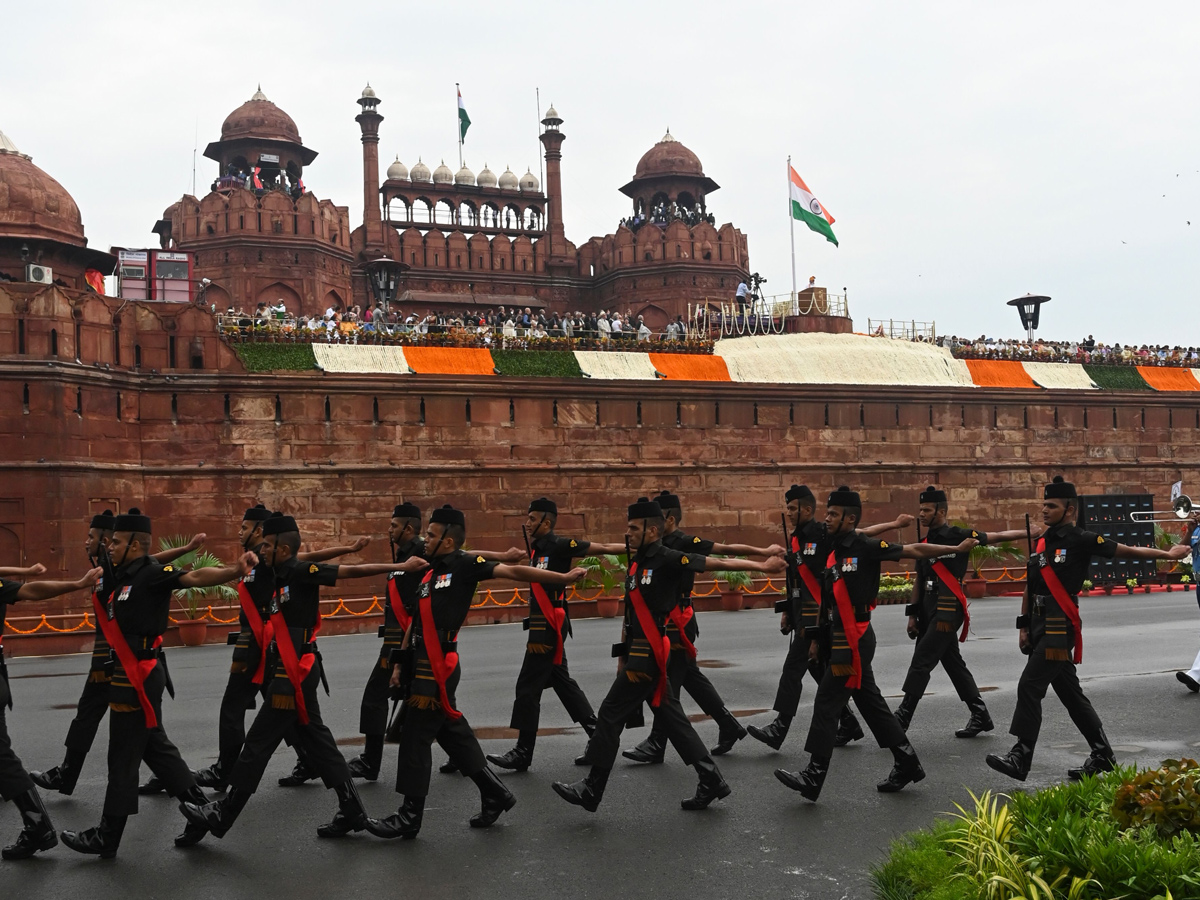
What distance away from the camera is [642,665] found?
6918 millimetres

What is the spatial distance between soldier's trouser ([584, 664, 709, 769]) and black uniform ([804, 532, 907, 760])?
2.30 ft

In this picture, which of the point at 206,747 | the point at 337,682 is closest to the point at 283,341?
the point at 337,682

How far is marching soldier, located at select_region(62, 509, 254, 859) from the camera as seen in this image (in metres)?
6.12

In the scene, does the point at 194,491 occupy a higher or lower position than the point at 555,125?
lower

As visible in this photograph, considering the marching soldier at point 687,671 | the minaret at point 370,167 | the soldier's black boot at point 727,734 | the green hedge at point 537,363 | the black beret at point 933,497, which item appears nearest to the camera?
the marching soldier at point 687,671

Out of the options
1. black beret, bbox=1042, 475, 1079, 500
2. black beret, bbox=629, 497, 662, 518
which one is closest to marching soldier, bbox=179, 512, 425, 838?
black beret, bbox=629, 497, 662, 518

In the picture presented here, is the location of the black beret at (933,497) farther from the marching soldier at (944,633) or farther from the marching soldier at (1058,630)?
the marching soldier at (1058,630)

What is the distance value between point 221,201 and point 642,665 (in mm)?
30731

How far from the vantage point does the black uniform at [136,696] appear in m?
6.15

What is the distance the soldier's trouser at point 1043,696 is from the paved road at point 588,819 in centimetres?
38

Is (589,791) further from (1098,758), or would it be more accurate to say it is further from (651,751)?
(1098,758)

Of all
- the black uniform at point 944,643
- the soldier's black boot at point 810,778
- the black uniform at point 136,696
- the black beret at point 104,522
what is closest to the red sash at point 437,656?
the black uniform at point 136,696

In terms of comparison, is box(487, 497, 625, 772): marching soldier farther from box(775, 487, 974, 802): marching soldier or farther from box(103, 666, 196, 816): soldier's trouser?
box(103, 666, 196, 816): soldier's trouser

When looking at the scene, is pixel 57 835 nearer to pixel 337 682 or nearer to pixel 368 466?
pixel 337 682
